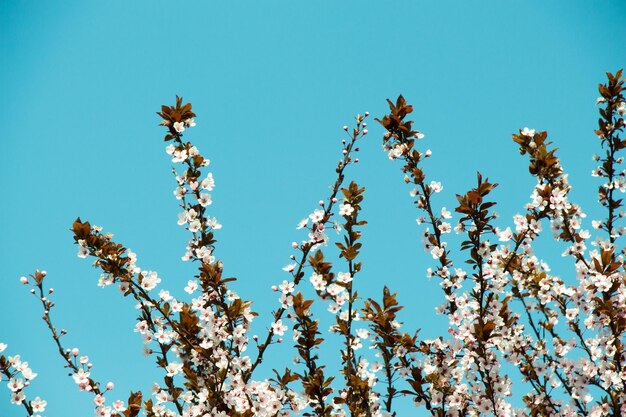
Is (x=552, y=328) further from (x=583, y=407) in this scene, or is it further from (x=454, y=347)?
(x=454, y=347)

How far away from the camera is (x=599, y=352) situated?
5.27 meters

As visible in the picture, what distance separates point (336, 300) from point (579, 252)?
8.10 ft

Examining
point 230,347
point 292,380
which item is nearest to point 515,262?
point 292,380

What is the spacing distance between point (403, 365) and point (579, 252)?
7.04 ft

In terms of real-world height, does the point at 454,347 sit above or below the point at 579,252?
below

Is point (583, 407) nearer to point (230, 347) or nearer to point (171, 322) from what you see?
point (230, 347)

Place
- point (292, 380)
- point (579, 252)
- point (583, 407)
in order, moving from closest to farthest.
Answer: point (292, 380) → point (583, 407) → point (579, 252)

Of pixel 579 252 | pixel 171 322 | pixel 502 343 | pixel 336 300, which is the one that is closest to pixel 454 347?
pixel 502 343

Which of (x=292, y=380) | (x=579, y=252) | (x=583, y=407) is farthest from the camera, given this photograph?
(x=579, y=252)

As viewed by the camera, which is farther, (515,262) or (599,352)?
(515,262)

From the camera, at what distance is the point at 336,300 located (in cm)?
493

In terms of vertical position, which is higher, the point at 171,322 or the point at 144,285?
the point at 144,285

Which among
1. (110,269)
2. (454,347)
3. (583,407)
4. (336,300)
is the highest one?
(110,269)

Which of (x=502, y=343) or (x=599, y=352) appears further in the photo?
(x=599, y=352)
